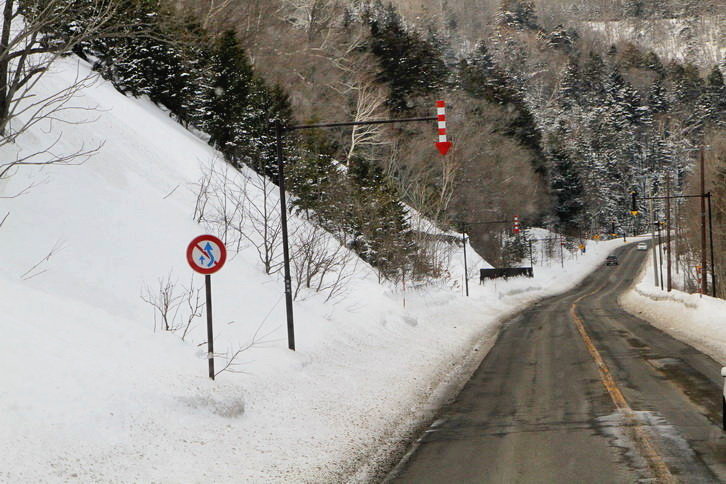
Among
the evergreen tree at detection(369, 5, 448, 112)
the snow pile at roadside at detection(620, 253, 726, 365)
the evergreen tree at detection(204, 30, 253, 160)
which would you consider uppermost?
the evergreen tree at detection(369, 5, 448, 112)

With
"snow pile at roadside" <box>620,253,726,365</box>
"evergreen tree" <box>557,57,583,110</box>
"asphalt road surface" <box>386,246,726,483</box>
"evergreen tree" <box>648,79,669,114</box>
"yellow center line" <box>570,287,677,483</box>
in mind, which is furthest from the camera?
"evergreen tree" <box>648,79,669,114</box>

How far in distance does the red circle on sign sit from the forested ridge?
818 cm

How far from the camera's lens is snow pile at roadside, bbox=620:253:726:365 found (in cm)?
2028

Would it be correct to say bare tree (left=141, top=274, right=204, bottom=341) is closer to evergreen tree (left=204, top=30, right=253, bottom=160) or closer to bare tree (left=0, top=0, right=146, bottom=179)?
bare tree (left=0, top=0, right=146, bottom=179)

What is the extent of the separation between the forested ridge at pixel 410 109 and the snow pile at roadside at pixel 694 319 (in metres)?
11.7

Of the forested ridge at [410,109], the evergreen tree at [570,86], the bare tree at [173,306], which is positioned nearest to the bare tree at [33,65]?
the forested ridge at [410,109]

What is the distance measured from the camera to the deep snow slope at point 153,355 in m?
7.33

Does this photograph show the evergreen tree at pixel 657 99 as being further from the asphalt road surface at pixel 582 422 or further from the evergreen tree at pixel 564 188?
the asphalt road surface at pixel 582 422

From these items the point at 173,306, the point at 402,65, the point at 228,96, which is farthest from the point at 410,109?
the point at 173,306

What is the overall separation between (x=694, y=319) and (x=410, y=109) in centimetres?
4689

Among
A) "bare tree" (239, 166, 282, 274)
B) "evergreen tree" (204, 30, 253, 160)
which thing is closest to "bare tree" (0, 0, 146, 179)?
"bare tree" (239, 166, 282, 274)

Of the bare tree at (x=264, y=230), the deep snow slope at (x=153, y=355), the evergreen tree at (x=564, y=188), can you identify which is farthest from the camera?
the evergreen tree at (x=564, y=188)

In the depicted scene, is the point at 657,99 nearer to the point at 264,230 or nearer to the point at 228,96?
the point at 228,96

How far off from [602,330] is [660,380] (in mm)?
14097
